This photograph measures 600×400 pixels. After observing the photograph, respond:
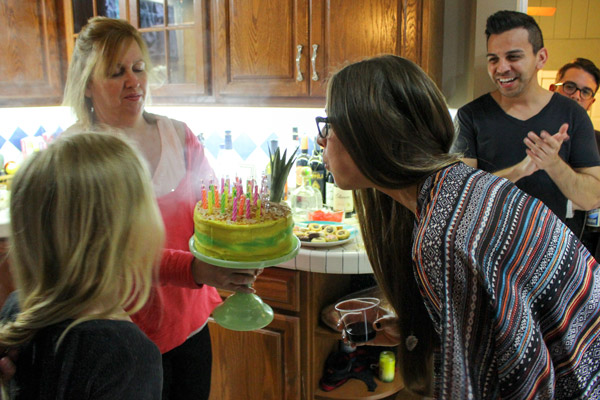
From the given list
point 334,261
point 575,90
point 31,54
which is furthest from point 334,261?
point 31,54

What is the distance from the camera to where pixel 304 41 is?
2070mm

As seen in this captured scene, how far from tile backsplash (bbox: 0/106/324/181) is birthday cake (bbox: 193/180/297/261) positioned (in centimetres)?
123

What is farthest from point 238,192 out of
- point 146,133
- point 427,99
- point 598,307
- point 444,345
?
point 598,307

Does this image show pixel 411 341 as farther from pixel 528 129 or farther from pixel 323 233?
pixel 528 129

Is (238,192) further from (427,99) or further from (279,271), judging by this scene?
(279,271)

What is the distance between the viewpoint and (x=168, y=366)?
53.1 inches

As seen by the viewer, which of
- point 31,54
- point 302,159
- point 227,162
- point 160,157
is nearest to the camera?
point 160,157

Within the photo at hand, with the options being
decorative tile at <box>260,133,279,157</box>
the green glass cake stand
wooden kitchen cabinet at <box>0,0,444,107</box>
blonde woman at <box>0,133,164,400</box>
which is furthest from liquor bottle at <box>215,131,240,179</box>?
blonde woman at <box>0,133,164,400</box>

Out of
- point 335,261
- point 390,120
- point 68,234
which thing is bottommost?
point 335,261

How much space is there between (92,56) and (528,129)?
4.61 feet

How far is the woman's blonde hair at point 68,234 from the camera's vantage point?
0.77m

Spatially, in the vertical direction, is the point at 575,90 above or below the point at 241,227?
above

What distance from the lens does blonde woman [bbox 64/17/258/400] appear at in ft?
4.26

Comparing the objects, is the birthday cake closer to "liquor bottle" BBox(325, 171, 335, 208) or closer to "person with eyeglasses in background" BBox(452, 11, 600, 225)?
"person with eyeglasses in background" BBox(452, 11, 600, 225)
